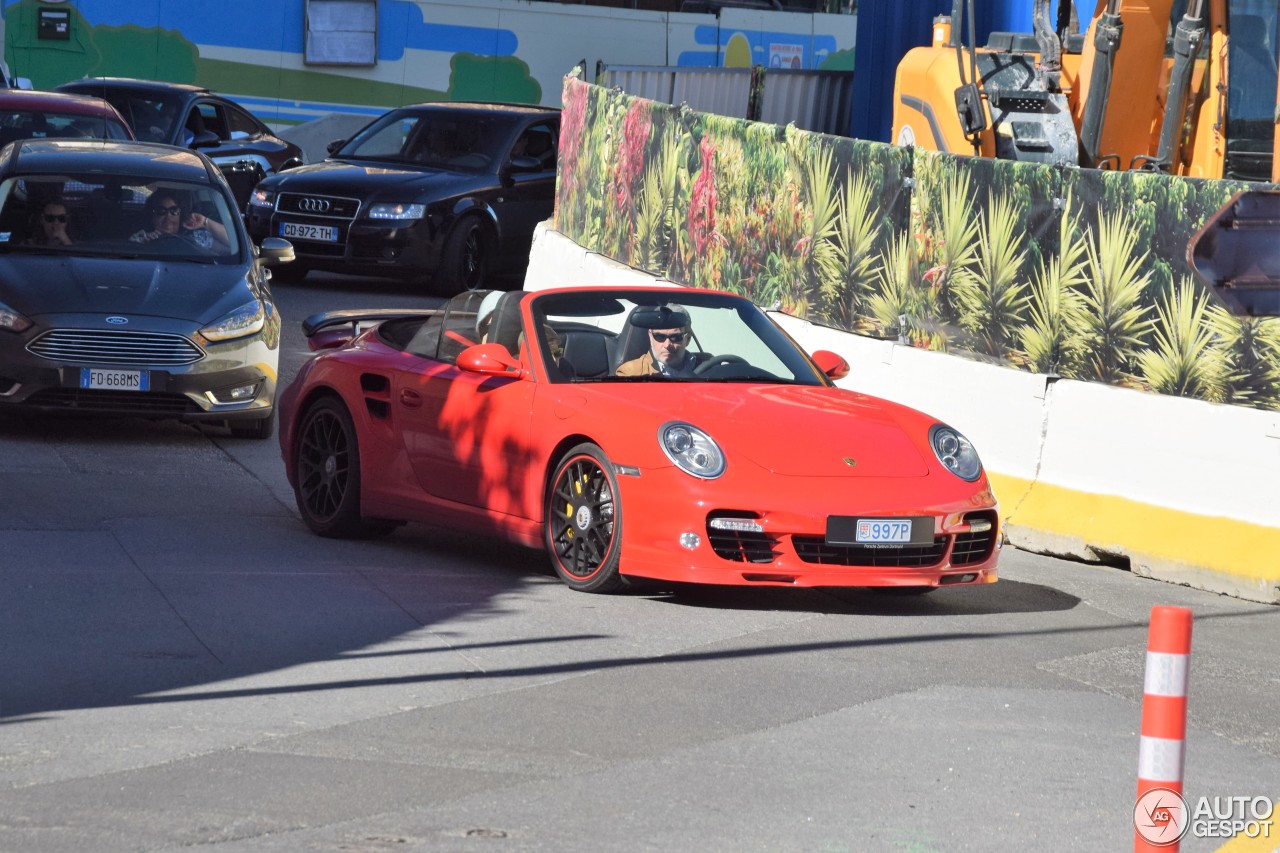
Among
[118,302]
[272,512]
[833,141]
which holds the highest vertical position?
[833,141]

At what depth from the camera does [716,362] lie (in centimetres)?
966

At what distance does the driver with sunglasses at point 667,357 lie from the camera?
31.1 feet

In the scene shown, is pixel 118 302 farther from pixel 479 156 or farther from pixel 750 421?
pixel 479 156

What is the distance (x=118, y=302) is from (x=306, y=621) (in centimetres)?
508

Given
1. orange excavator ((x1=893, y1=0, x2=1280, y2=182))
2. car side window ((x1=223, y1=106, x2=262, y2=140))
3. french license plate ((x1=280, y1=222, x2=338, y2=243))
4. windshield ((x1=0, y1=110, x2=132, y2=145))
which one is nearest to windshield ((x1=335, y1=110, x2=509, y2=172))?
french license plate ((x1=280, y1=222, x2=338, y2=243))

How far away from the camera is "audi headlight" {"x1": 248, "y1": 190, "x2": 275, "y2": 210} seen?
67.3 feet

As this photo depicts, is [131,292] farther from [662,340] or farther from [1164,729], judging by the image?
[1164,729]

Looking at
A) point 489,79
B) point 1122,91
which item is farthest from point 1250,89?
point 489,79

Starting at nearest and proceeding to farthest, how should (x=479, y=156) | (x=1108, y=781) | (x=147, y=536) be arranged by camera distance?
(x=1108, y=781), (x=147, y=536), (x=479, y=156)

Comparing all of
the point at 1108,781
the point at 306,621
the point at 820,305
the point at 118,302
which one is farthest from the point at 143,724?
the point at 820,305

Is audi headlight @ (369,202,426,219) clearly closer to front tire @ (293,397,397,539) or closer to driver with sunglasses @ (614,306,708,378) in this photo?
front tire @ (293,397,397,539)

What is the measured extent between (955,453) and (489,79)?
2789 centimetres

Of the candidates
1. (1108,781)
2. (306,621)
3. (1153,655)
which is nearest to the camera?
(1153,655)

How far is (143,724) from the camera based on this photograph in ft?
21.1
